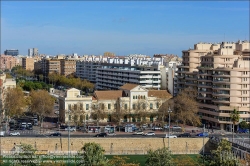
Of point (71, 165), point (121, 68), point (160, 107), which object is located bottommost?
point (71, 165)

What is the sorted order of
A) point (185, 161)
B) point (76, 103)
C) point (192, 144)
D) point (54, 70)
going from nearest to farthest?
point (185, 161) → point (192, 144) → point (76, 103) → point (54, 70)

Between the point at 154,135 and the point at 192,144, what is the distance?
3622mm

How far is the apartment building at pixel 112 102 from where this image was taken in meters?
46.4

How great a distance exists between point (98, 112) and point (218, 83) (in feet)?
37.5

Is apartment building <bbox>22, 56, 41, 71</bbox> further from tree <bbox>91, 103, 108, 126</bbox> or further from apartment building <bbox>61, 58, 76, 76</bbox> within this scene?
tree <bbox>91, 103, 108, 126</bbox>

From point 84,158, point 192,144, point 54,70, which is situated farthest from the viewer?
point 54,70

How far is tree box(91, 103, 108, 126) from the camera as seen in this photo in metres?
46.1

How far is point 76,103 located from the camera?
46.9m

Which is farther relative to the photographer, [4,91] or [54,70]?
[54,70]

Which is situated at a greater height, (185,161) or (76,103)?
(76,103)

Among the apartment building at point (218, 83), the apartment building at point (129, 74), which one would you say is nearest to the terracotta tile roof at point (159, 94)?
the apartment building at point (218, 83)

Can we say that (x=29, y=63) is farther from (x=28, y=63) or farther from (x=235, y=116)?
(x=235, y=116)

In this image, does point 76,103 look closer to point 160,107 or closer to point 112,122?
point 112,122

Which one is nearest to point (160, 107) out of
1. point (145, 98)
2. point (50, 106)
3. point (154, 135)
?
point (145, 98)
